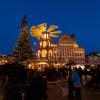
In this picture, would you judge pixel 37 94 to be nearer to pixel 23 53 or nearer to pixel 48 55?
pixel 23 53

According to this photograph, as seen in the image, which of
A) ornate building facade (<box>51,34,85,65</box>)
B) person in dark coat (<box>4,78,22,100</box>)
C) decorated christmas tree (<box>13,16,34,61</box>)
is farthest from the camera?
ornate building facade (<box>51,34,85,65</box>)

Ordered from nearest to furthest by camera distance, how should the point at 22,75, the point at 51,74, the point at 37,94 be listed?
the point at 37,94 < the point at 22,75 < the point at 51,74

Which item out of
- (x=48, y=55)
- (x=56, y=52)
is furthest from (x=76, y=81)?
(x=56, y=52)

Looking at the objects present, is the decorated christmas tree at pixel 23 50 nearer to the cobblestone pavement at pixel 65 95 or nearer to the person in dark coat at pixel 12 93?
the cobblestone pavement at pixel 65 95

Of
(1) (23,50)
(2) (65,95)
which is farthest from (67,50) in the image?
(2) (65,95)

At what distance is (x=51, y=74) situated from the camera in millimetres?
27594

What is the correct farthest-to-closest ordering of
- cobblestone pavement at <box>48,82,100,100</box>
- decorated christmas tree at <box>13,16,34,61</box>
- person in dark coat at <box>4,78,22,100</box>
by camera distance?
1. decorated christmas tree at <box>13,16,34,61</box>
2. cobblestone pavement at <box>48,82,100,100</box>
3. person in dark coat at <box>4,78,22,100</box>

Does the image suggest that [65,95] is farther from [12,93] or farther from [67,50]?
[67,50]

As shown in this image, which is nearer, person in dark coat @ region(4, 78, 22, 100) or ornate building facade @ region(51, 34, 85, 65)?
person in dark coat @ region(4, 78, 22, 100)

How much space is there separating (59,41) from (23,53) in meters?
55.8

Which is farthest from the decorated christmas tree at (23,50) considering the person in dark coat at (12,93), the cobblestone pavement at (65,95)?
the person in dark coat at (12,93)

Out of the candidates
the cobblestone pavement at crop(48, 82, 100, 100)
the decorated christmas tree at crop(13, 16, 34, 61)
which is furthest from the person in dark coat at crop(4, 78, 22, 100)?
the decorated christmas tree at crop(13, 16, 34, 61)

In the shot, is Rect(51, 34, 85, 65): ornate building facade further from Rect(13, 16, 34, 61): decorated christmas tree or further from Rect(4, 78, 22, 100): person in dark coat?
Rect(4, 78, 22, 100): person in dark coat

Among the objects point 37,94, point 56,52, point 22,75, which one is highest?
point 56,52
